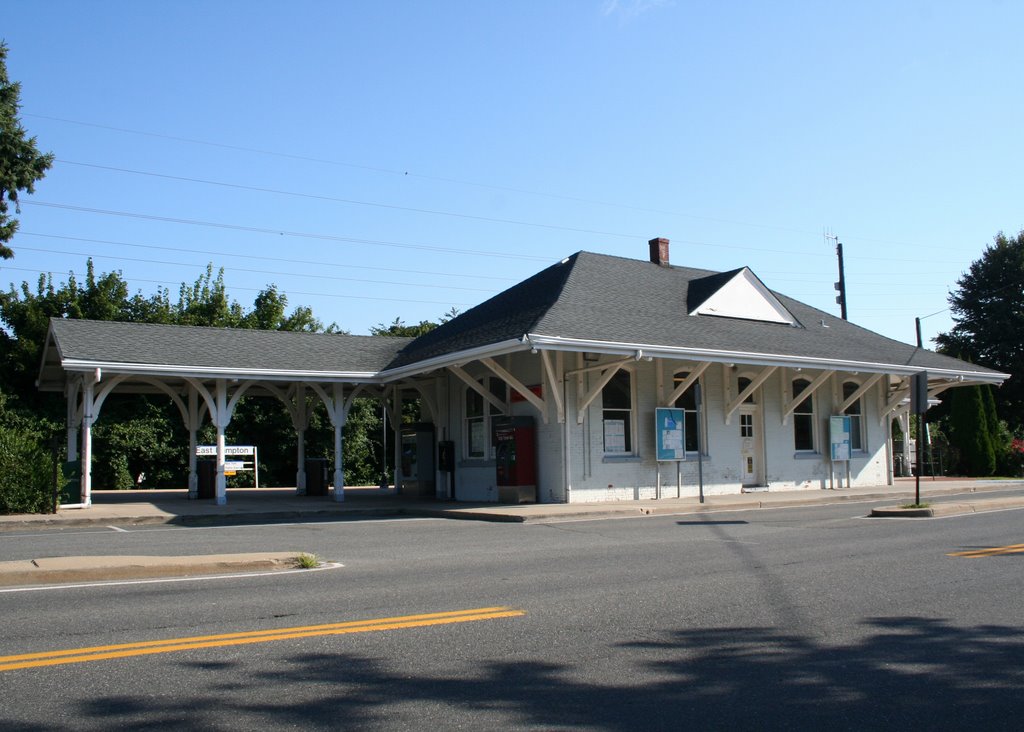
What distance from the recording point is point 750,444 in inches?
951

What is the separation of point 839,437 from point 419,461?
11.5 metres

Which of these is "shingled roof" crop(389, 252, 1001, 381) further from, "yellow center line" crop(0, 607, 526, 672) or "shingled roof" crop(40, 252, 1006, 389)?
"yellow center line" crop(0, 607, 526, 672)

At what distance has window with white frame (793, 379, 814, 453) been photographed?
82.2ft

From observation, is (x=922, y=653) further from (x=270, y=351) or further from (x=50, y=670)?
(x=270, y=351)

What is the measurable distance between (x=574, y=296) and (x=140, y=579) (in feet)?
46.3

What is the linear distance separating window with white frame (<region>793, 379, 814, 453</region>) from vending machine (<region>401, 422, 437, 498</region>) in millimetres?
9938

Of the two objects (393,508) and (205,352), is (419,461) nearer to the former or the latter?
(393,508)

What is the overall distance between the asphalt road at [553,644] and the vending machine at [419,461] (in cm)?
1389

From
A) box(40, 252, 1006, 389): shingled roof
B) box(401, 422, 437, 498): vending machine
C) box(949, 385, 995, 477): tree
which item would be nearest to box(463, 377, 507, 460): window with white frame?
box(40, 252, 1006, 389): shingled roof

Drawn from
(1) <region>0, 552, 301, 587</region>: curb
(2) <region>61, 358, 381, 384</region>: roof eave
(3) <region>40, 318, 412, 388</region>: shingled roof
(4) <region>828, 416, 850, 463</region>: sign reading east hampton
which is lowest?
(1) <region>0, 552, 301, 587</region>: curb

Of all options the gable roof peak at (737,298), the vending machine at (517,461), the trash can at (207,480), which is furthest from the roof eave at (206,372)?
the gable roof peak at (737,298)

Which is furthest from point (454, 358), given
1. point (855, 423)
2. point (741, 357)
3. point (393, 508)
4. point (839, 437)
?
point (855, 423)

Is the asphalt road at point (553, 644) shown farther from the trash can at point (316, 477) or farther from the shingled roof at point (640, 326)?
the trash can at point (316, 477)

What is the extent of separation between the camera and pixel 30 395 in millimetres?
32656
